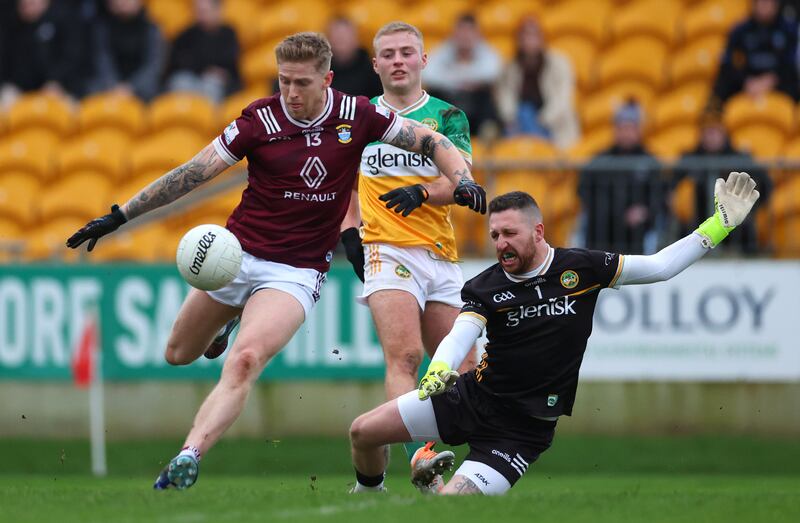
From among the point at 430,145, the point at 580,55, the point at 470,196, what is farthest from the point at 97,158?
the point at 470,196

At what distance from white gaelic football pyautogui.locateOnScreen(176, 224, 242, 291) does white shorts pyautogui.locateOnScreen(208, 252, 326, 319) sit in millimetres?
217

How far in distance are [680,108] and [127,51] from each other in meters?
6.86

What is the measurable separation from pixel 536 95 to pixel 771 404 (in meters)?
4.50

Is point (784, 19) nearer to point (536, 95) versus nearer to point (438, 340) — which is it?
point (536, 95)

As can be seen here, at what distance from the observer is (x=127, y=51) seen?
17.8m

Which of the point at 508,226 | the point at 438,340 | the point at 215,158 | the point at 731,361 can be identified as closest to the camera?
the point at 508,226

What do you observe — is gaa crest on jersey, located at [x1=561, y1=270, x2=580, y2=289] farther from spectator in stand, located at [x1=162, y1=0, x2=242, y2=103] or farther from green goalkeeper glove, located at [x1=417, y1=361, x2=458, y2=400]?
spectator in stand, located at [x1=162, y1=0, x2=242, y2=103]

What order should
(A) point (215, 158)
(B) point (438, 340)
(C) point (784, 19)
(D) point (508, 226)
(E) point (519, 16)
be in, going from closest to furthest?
(D) point (508, 226) < (A) point (215, 158) < (B) point (438, 340) < (C) point (784, 19) < (E) point (519, 16)

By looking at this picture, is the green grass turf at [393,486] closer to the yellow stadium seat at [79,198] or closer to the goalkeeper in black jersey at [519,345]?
the goalkeeper in black jersey at [519,345]

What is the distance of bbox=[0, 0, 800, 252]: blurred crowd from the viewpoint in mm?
13805

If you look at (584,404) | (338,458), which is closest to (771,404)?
(584,404)

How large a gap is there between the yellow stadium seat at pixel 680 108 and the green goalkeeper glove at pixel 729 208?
7.10 meters

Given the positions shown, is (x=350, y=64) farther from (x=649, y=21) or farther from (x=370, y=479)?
(x=370, y=479)

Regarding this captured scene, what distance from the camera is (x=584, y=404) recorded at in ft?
46.8
